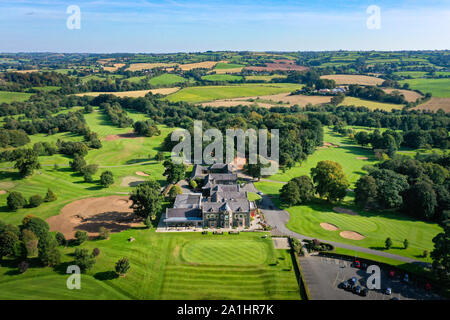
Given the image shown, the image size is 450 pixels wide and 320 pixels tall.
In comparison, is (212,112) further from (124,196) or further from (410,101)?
(410,101)

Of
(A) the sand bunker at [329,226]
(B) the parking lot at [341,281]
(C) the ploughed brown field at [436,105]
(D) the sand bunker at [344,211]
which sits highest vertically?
(C) the ploughed brown field at [436,105]

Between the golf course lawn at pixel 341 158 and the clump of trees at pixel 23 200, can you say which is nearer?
the clump of trees at pixel 23 200

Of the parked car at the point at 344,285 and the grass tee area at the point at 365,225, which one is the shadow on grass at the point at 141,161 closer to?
the grass tee area at the point at 365,225

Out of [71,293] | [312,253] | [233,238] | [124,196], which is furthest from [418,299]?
[124,196]

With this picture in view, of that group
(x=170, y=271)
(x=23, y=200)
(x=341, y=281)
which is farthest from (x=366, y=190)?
(x=23, y=200)

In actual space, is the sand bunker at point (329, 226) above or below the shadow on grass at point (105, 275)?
above

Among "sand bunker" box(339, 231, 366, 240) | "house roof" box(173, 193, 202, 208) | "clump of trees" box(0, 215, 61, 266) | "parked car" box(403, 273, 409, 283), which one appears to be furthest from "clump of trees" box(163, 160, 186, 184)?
"parked car" box(403, 273, 409, 283)

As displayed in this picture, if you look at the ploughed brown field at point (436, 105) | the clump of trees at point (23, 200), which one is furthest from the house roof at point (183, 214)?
the ploughed brown field at point (436, 105)
